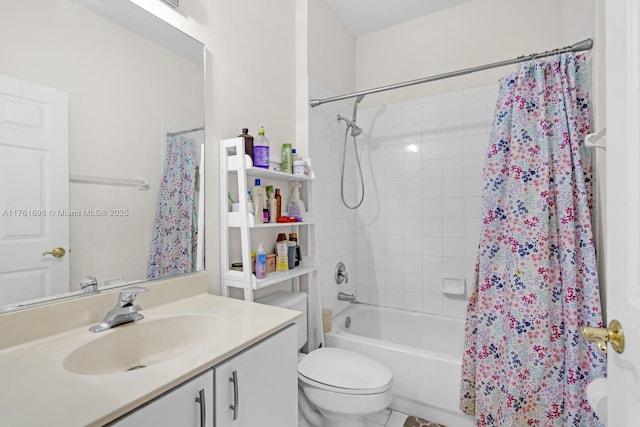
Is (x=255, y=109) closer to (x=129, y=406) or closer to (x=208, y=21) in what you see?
(x=208, y=21)

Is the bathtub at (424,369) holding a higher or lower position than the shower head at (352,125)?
lower

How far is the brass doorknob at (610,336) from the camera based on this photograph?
0.52 m

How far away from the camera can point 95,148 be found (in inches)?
37.8

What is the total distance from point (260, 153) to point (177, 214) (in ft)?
1.56

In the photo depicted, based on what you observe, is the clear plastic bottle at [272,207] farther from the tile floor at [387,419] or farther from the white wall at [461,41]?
the white wall at [461,41]

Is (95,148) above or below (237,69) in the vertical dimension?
below

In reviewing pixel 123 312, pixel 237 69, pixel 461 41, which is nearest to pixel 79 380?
pixel 123 312

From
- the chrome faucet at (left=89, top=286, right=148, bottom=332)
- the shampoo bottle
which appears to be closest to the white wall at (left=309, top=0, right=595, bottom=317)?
the shampoo bottle

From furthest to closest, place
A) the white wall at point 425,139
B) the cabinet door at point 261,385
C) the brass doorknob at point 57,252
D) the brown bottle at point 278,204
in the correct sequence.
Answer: the white wall at point 425,139 → the brown bottle at point 278,204 → the brass doorknob at point 57,252 → the cabinet door at point 261,385

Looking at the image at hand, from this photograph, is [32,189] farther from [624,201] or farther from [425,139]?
[425,139]

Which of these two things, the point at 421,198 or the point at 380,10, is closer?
the point at 380,10

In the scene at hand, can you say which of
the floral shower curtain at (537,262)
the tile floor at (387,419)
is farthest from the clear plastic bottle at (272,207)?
the tile floor at (387,419)

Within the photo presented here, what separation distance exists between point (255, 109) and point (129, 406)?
1.39 meters

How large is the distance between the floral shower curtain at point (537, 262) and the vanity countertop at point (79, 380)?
3.58ft
